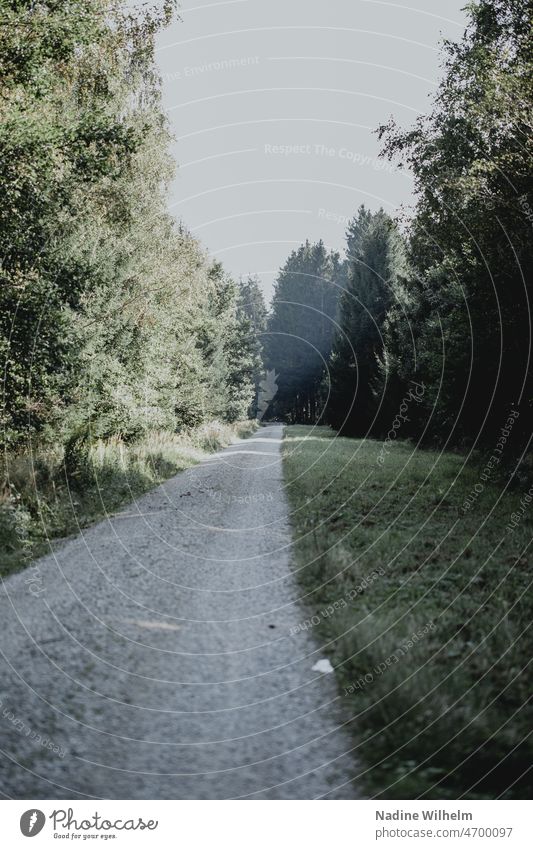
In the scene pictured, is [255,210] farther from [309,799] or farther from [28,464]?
[309,799]

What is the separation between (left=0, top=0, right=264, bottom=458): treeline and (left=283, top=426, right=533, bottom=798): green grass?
673 cm

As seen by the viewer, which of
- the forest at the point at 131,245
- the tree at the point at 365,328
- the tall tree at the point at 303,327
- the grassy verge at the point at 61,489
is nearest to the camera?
the grassy verge at the point at 61,489

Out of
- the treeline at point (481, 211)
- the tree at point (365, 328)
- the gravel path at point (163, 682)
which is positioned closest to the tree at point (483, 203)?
the treeline at point (481, 211)

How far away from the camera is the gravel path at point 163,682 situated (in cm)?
357

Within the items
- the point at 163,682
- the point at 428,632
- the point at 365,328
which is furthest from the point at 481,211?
the point at 365,328

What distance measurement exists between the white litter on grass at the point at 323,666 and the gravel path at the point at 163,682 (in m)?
0.06

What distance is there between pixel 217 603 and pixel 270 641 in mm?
1319

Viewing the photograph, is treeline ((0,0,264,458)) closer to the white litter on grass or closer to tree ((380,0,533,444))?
tree ((380,0,533,444))

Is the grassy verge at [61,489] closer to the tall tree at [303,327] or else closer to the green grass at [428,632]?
the green grass at [428,632]

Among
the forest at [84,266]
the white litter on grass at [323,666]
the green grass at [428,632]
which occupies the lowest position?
the white litter on grass at [323,666]

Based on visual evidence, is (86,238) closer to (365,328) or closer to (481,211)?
(481,211)

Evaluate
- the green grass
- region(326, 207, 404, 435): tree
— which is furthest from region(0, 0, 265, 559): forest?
region(326, 207, 404, 435): tree

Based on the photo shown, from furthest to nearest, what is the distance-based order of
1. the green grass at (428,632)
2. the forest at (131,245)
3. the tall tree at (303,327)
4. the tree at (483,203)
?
1. the tall tree at (303,327)
2. the tree at (483,203)
3. the forest at (131,245)
4. the green grass at (428,632)

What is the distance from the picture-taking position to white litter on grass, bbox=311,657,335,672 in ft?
16.3
